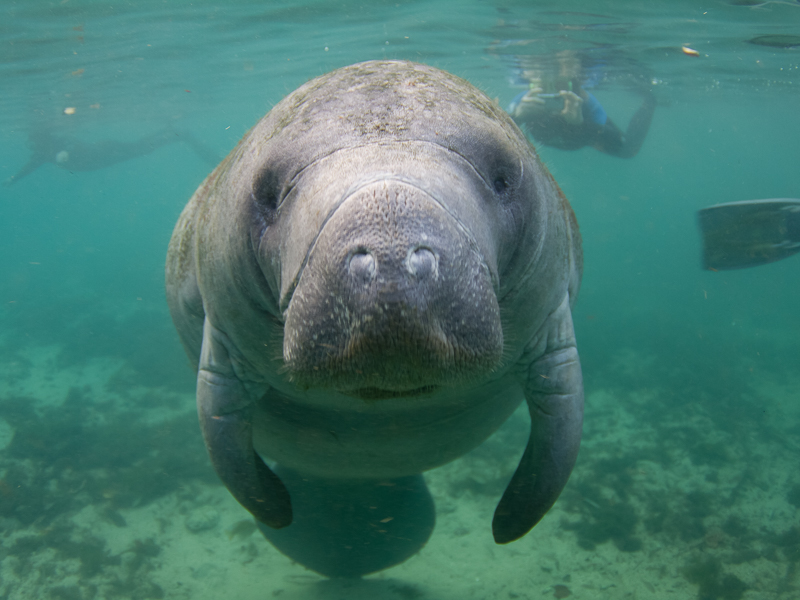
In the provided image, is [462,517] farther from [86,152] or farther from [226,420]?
[86,152]

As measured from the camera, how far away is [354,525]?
13.5ft

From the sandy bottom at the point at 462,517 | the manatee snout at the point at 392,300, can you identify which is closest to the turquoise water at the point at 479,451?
the sandy bottom at the point at 462,517

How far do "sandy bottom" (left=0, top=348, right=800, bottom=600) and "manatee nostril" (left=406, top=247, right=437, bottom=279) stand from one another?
3.80 m

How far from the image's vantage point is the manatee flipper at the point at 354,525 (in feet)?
13.1

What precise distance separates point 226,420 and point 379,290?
1.67 metres

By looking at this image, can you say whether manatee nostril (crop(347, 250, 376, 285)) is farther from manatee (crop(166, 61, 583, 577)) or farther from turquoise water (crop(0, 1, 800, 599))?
turquoise water (crop(0, 1, 800, 599))

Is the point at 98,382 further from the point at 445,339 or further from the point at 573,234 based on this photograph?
the point at 445,339

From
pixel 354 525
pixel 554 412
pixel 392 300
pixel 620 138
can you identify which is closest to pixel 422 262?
pixel 392 300

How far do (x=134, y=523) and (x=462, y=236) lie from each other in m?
6.24

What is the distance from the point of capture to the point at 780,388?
1082 centimetres

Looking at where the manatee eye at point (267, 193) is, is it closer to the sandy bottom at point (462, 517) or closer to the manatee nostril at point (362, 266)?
the manatee nostril at point (362, 266)

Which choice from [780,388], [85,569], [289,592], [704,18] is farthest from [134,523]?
[704,18]

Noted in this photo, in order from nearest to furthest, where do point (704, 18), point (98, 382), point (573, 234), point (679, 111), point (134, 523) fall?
point (573, 234) → point (134, 523) → point (98, 382) → point (704, 18) → point (679, 111)

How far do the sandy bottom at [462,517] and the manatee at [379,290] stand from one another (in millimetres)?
2123
